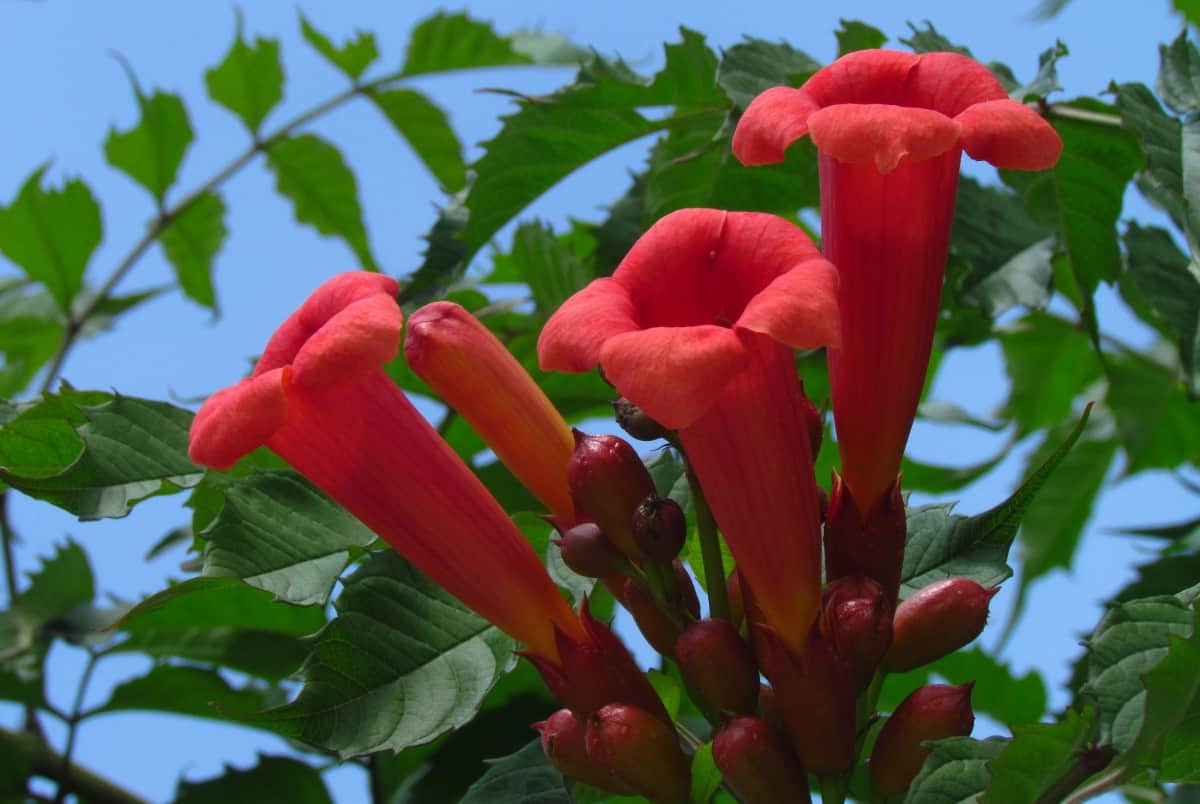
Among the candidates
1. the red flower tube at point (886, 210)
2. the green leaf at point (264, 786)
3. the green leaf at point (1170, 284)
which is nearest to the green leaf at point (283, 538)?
the red flower tube at point (886, 210)

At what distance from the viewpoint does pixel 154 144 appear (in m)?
3.95

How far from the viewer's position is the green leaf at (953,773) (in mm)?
1491

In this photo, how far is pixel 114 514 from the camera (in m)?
1.93

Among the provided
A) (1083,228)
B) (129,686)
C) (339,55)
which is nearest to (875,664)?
(1083,228)

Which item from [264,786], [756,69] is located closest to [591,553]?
[756,69]

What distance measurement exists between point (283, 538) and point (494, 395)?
388 mm

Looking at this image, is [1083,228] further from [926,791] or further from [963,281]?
[926,791]

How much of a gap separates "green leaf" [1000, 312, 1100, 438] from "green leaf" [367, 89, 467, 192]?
181cm

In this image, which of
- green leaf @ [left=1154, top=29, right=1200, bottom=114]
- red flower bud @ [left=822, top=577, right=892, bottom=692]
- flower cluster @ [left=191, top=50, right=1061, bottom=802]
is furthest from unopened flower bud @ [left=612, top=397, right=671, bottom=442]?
green leaf @ [left=1154, top=29, right=1200, bottom=114]

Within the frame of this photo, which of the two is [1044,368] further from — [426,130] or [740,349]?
[740,349]

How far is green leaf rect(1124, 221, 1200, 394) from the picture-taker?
231 cm

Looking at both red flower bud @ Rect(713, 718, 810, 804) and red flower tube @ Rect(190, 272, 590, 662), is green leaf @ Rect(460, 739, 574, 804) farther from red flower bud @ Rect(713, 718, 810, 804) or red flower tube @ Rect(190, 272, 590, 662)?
red flower bud @ Rect(713, 718, 810, 804)

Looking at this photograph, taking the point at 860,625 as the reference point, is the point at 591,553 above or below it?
above

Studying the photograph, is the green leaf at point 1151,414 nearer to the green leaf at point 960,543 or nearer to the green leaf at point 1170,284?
the green leaf at point 1170,284
